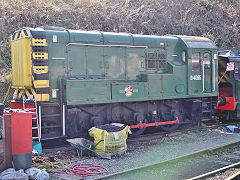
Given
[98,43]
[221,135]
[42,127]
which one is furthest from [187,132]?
[42,127]

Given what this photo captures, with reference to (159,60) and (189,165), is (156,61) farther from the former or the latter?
(189,165)

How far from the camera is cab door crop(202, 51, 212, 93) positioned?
1188 centimetres

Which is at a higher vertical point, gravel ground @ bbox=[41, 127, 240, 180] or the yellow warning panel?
the yellow warning panel

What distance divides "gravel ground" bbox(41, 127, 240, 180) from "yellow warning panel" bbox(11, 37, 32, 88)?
2.30 m

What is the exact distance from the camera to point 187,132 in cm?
1125

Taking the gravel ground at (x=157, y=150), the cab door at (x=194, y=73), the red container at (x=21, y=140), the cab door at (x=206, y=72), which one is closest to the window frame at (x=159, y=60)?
the cab door at (x=194, y=73)

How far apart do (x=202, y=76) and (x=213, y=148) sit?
13.7ft

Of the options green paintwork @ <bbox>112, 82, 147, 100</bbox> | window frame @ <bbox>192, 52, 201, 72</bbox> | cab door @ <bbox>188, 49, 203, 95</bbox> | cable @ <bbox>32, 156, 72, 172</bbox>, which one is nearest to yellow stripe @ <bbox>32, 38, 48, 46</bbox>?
green paintwork @ <bbox>112, 82, 147, 100</bbox>

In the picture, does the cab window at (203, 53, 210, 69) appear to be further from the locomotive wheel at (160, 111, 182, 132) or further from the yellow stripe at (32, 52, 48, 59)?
the yellow stripe at (32, 52, 48, 59)

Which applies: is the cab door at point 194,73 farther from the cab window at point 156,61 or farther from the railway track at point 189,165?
the railway track at point 189,165

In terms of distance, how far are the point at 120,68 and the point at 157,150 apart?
3199mm

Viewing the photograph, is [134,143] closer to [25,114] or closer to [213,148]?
[213,148]

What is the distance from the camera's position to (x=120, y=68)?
10.4 meters

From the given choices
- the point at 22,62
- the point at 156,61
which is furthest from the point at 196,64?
the point at 22,62
